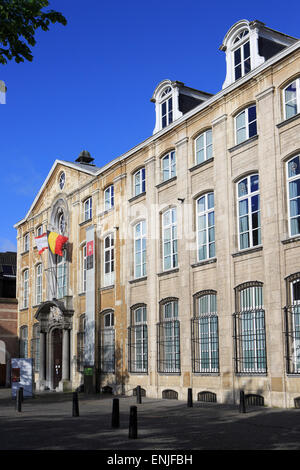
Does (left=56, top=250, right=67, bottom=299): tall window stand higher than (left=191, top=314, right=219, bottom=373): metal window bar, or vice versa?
(left=56, top=250, right=67, bottom=299): tall window

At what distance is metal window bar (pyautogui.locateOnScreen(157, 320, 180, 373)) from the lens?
25031 mm

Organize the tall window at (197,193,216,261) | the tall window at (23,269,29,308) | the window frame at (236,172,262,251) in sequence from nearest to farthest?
the window frame at (236,172,262,251) < the tall window at (197,193,216,261) < the tall window at (23,269,29,308)

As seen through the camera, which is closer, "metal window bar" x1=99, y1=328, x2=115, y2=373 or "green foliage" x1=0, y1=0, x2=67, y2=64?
"green foliage" x1=0, y1=0, x2=67, y2=64

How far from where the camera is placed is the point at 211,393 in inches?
894

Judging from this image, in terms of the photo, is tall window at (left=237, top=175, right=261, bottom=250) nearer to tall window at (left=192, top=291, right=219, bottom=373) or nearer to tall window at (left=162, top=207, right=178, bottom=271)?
tall window at (left=192, top=291, right=219, bottom=373)

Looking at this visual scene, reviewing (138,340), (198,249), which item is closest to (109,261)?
(138,340)

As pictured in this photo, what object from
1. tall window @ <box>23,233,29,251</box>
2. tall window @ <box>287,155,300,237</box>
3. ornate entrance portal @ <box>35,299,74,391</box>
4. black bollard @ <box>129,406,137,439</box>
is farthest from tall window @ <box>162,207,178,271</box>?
tall window @ <box>23,233,29,251</box>

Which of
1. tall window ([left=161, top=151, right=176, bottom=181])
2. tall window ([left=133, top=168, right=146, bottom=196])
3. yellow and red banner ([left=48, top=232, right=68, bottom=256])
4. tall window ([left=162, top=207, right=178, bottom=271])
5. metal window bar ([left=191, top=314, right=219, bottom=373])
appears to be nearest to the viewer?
metal window bar ([left=191, top=314, right=219, bottom=373])

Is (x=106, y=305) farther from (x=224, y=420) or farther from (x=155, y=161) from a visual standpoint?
(x=224, y=420)

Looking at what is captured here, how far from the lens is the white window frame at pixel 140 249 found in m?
28.1

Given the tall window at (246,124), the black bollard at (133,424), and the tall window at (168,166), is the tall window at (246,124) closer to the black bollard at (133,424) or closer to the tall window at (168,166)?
the tall window at (168,166)

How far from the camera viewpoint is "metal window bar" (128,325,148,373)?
27203mm

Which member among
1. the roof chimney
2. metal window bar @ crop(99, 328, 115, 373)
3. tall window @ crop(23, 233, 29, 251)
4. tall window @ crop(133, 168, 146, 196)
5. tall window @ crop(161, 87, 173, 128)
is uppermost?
the roof chimney
